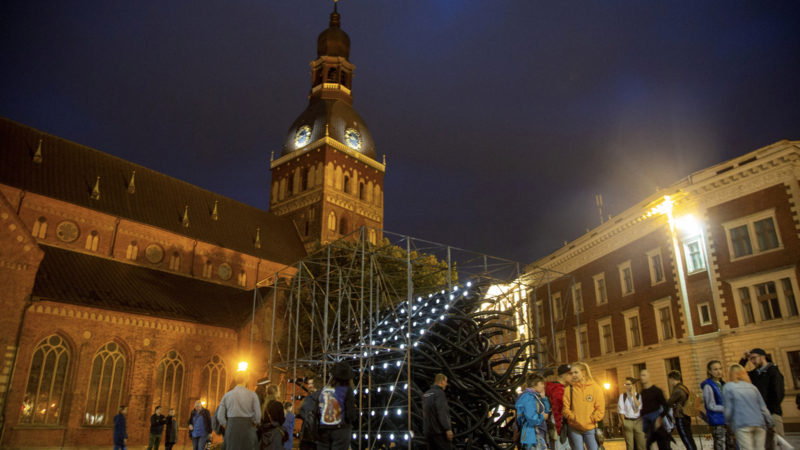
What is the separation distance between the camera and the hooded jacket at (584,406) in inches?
270

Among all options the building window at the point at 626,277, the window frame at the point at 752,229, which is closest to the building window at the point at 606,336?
the building window at the point at 626,277

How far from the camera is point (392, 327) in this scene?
48.7 feet

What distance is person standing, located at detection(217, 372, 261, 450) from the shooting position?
24.6ft

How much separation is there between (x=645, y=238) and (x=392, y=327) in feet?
50.9

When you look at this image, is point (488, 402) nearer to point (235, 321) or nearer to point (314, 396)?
point (314, 396)

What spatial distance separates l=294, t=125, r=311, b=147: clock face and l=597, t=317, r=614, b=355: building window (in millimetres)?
27121

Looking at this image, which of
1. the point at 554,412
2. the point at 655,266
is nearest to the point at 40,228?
the point at 554,412

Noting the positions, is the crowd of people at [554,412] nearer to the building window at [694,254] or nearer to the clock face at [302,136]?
the building window at [694,254]

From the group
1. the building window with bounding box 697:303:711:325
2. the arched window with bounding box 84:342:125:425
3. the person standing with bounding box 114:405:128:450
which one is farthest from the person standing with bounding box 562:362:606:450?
the arched window with bounding box 84:342:125:425

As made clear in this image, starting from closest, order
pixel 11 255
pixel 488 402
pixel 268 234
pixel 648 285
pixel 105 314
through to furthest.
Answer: pixel 488 402, pixel 11 255, pixel 105 314, pixel 648 285, pixel 268 234

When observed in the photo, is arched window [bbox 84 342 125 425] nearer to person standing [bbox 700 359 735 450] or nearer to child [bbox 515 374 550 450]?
child [bbox 515 374 550 450]

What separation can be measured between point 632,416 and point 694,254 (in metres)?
15.9

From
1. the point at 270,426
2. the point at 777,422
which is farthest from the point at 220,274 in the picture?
the point at 777,422

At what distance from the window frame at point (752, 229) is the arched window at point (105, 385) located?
974 inches
